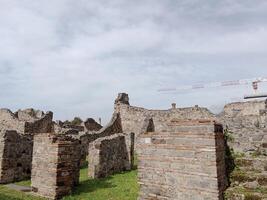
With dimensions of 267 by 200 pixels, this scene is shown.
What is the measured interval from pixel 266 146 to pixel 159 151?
2.07 meters

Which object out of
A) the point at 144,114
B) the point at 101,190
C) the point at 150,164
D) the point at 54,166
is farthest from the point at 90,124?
the point at 150,164

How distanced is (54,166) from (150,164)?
3701 mm

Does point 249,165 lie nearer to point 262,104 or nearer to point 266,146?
point 266,146

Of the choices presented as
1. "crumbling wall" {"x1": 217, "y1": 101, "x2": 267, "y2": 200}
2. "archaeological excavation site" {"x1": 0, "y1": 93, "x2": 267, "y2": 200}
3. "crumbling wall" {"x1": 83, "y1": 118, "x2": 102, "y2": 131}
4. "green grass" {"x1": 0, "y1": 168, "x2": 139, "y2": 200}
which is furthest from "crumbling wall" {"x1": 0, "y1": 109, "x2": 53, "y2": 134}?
"crumbling wall" {"x1": 217, "y1": 101, "x2": 267, "y2": 200}

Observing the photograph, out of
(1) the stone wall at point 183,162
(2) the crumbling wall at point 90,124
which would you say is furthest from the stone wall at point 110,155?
(2) the crumbling wall at point 90,124

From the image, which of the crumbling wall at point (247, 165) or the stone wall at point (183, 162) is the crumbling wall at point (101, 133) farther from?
the crumbling wall at point (247, 165)

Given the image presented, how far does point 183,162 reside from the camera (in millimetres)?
5410

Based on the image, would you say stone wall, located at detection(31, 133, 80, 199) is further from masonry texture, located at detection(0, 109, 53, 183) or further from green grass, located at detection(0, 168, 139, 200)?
masonry texture, located at detection(0, 109, 53, 183)

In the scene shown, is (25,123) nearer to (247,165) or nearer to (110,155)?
(110,155)

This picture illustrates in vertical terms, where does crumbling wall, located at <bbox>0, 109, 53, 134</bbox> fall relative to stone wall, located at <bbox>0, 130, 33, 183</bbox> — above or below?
above

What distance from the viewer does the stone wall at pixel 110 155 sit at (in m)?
11.6

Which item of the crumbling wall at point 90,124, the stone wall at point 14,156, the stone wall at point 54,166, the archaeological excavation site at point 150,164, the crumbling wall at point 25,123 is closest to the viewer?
the archaeological excavation site at point 150,164

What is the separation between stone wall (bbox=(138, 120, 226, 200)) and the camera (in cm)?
507

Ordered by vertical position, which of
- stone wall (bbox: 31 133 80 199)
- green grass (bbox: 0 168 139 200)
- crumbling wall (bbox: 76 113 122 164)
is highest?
crumbling wall (bbox: 76 113 122 164)
